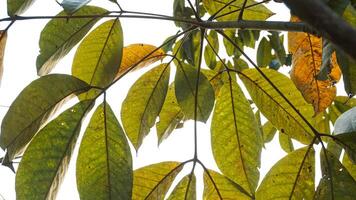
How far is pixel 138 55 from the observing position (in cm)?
108

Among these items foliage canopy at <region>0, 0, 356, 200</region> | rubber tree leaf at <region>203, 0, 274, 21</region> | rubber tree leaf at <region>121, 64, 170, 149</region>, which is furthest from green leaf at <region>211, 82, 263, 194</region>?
rubber tree leaf at <region>203, 0, 274, 21</region>

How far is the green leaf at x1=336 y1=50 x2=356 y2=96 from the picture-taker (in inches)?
30.9

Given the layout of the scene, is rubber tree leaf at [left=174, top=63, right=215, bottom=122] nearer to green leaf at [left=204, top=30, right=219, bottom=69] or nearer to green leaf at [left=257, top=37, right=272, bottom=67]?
green leaf at [left=204, top=30, right=219, bottom=69]

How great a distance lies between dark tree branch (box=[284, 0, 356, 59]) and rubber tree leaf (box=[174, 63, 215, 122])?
0.71 m

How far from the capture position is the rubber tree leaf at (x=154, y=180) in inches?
37.0

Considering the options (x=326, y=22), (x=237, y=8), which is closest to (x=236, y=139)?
(x=237, y=8)

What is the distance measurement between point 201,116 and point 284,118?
16 cm

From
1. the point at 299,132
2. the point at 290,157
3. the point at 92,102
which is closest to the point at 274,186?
the point at 290,157

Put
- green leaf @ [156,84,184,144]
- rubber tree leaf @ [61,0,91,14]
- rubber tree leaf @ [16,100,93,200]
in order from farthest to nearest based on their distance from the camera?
green leaf @ [156,84,184,144] → rubber tree leaf @ [16,100,93,200] → rubber tree leaf @ [61,0,91,14]

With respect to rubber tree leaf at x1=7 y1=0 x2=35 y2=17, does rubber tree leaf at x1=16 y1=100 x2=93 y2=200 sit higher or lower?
lower

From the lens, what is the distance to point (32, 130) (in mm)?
863

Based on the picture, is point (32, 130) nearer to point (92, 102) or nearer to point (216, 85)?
point (92, 102)

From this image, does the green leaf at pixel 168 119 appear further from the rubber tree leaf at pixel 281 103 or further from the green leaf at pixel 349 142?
the green leaf at pixel 349 142

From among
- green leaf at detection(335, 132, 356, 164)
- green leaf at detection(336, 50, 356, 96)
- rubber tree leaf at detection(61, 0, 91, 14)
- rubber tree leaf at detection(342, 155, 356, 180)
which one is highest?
rubber tree leaf at detection(61, 0, 91, 14)
